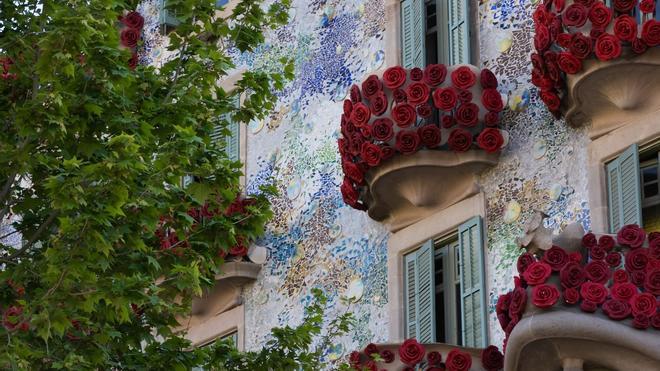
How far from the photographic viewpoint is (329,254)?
23.1 meters

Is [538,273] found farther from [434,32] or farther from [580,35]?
[434,32]

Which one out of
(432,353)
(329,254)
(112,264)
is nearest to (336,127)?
(329,254)

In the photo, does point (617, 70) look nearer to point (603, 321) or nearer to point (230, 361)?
point (603, 321)

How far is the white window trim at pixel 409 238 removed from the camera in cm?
2161

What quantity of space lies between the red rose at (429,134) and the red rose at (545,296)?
3100 millimetres

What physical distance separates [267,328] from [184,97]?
464 cm

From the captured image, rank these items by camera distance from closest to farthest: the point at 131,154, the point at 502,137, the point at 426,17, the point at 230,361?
1. the point at 131,154
2. the point at 230,361
3. the point at 502,137
4. the point at 426,17

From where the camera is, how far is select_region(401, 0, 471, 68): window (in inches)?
875

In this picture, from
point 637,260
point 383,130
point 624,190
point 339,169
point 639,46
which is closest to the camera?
point 637,260

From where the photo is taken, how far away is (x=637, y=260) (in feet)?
60.8

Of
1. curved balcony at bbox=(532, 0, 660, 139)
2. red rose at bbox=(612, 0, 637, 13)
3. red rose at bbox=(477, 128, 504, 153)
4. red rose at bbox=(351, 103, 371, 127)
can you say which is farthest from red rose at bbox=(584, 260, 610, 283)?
red rose at bbox=(351, 103, 371, 127)

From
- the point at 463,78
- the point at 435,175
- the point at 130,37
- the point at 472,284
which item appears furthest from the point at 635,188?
the point at 130,37

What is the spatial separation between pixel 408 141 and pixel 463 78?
769 mm

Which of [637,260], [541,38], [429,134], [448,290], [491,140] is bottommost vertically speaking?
[637,260]
